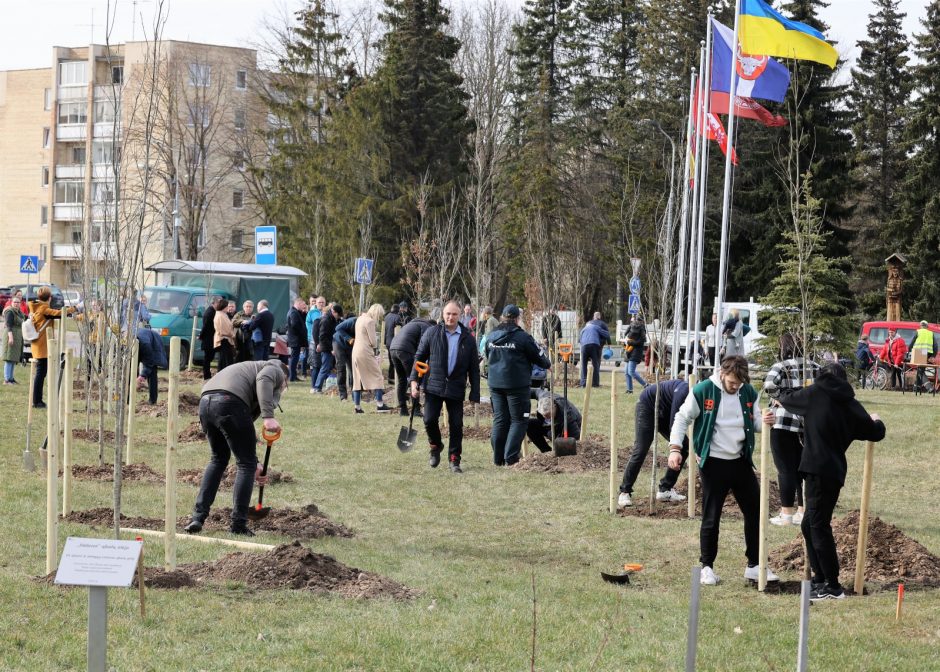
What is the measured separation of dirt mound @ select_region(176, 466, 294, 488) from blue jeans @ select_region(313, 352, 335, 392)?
389 inches

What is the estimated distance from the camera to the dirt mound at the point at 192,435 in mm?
16797

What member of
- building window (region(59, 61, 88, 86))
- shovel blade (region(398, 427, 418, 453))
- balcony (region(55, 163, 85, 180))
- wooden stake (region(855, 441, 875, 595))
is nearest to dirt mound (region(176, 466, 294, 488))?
shovel blade (region(398, 427, 418, 453))

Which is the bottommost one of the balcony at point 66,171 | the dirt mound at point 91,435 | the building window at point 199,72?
the dirt mound at point 91,435

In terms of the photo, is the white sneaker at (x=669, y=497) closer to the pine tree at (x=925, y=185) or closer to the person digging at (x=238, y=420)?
the person digging at (x=238, y=420)

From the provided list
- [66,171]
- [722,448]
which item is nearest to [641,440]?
[722,448]

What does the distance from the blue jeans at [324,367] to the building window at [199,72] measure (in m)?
37.8

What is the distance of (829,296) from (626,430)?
9.08 metres

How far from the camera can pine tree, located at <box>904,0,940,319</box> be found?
48375 millimetres

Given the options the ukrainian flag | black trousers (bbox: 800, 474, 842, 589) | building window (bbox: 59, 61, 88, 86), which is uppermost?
building window (bbox: 59, 61, 88, 86)

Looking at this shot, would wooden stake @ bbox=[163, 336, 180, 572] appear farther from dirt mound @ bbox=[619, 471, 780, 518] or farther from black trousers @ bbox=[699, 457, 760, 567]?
dirt mound @ bbox=[619, 471, 780, 518]

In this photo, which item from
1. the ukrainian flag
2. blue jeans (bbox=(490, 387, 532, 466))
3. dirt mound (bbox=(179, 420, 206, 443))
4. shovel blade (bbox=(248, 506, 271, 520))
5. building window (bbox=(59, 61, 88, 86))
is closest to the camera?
shovel blade (bbox=(248, 506, 271, 520))

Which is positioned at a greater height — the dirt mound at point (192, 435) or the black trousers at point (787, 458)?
the black trousers at point (787, 458)

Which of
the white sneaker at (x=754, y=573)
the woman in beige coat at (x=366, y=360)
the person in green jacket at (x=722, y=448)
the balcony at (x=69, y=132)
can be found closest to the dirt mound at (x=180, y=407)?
the woman in beige coat at (x=366, y=360)

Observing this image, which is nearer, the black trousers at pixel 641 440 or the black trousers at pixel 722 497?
the black trousers at pixel 722 497
